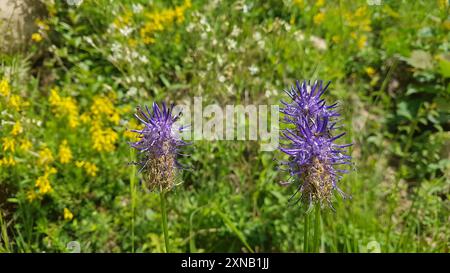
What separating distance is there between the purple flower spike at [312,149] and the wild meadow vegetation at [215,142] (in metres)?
0.67

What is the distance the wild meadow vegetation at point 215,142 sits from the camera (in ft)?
8.73

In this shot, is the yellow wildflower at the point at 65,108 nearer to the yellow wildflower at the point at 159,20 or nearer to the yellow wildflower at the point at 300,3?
the yellow wildflower at the point at 159,20

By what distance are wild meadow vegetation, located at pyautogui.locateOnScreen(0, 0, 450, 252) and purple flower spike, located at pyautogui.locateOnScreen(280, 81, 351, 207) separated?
26.4 inches

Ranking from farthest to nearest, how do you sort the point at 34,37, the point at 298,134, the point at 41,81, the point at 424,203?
the point at 41,81
the point at 34,37
the point at 424,203
the point at 298,134

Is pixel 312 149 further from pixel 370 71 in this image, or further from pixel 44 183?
pixel 370 71

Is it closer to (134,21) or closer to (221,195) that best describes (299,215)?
(221,195)

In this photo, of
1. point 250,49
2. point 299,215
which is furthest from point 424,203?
point 250,49

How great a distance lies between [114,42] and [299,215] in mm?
1619

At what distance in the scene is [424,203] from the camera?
293 centimetres

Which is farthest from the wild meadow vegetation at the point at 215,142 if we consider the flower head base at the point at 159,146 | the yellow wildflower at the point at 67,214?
the flower head base at the point at 159,146

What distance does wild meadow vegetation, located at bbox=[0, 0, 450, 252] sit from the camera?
8.73ft

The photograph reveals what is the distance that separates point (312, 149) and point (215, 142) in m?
1.73

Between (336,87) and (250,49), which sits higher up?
(250,49)

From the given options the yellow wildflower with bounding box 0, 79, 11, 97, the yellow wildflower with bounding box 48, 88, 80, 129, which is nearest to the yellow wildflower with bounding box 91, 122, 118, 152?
the yellow wildflower with bounding box 48, 88, 80, 129
